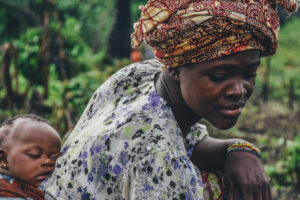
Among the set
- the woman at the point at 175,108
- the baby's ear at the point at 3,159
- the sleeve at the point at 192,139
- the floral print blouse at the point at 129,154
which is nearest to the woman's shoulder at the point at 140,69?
the floral print blouse at the point at 129,154

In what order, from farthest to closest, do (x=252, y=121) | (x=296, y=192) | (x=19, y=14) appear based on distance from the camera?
(x=19, y=14)
(x=252, y=121)
(x=296, y=192)

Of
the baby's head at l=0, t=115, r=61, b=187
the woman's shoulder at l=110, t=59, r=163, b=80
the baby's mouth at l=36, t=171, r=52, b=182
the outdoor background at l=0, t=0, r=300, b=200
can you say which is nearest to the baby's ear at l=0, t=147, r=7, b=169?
the baby's head at l=0, t=115, r=61, b=187

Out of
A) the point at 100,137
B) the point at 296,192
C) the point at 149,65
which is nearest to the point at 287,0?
the point at 149,65

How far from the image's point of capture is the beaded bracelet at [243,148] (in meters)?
2.11

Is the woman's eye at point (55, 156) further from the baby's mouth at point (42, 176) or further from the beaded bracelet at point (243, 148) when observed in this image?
the beaded bracelet at point (243, 148)

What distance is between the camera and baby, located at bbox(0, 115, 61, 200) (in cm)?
201

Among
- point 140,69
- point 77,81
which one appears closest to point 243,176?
point 140,69

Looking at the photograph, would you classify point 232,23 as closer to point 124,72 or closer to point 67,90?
point 124,72

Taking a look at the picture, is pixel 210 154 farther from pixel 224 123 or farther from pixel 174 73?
pixel 174 73

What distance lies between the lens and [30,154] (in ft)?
6.64

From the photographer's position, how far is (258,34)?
1.70 meters

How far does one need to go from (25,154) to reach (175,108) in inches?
31.5

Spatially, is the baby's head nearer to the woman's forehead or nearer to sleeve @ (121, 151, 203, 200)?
sleeve @ (121, 151, 203, 200)

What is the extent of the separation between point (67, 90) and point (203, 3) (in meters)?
4.01
